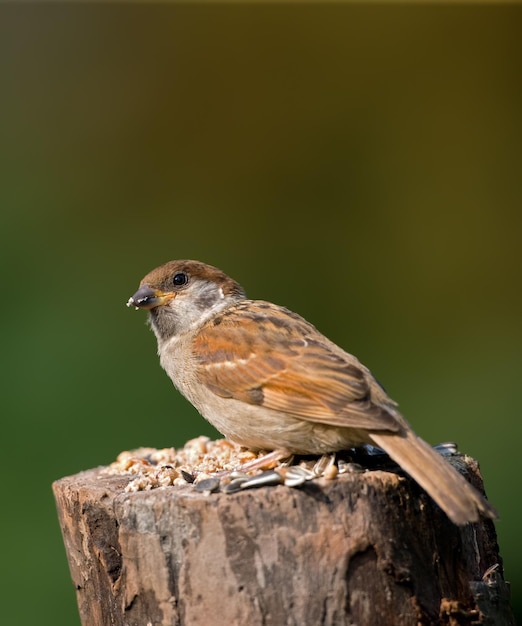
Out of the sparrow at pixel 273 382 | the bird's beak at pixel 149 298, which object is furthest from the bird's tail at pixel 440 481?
the bird's beak at pixel 149 298

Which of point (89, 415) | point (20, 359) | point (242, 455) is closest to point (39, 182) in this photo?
point (20, 359)

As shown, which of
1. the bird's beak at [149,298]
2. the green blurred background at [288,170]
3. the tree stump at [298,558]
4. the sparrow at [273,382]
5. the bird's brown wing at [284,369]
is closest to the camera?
the tree stump at [298,558]

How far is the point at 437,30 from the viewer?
744 cm

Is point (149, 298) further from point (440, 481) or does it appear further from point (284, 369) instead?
point (440, 481)

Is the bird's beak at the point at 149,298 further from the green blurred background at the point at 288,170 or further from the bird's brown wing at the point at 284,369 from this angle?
the green blurred background at the point at 288,170

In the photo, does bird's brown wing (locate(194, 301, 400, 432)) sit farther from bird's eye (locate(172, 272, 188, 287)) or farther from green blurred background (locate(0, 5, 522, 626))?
green blurred background (locate(0, 5, 522, 626))

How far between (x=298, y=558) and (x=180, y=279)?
1370 mm

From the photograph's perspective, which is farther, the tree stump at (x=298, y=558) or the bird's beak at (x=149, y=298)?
the bird's beak at (x=149, y=298)

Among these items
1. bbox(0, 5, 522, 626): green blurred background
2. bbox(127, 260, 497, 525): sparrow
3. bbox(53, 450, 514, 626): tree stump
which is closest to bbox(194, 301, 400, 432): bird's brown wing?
bbox(127, 260, 497, 525): sparrow

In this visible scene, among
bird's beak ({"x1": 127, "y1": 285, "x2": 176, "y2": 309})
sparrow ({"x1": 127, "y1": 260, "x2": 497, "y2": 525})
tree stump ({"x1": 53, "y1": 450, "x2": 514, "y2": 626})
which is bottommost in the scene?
tree stump ({"x1": 53, "y1": 450, "x2": 514, "y2": 626})

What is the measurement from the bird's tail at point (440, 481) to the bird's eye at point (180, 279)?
115 cm

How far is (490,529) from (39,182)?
494 cm

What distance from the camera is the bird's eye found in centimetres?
358

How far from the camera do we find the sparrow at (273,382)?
2.64 m
